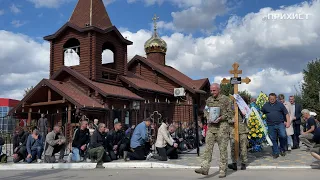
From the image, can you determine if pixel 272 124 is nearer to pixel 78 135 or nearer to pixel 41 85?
pixel 78 135

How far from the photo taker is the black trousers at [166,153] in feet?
37.2

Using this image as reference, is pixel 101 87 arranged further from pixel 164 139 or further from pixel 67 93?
pixel 164 139

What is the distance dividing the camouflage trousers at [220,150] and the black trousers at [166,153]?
3637 mm

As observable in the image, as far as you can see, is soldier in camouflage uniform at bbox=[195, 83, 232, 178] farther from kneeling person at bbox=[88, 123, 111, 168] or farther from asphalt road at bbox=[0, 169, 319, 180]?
kneeling person at bbox=[88, 123, 111, 168]

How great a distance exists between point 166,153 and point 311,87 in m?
41.3

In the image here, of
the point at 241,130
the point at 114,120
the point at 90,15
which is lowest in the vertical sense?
the point at 241,130

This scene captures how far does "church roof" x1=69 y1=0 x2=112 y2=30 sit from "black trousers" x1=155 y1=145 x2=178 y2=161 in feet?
50.5

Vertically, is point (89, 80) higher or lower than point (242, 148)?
higher

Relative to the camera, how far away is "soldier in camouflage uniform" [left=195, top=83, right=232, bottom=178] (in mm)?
7711

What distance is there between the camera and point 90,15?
25250mm

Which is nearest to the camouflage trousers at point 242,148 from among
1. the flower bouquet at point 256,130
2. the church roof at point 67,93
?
the flower bouquet at point 256,130

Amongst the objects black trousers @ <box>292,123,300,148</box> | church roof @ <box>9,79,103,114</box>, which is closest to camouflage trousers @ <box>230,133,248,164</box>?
black trousers @ <box>292,123,300,148</box>

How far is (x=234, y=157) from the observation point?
8.93 m

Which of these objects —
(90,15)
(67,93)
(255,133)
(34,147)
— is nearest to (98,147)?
(34,147)
